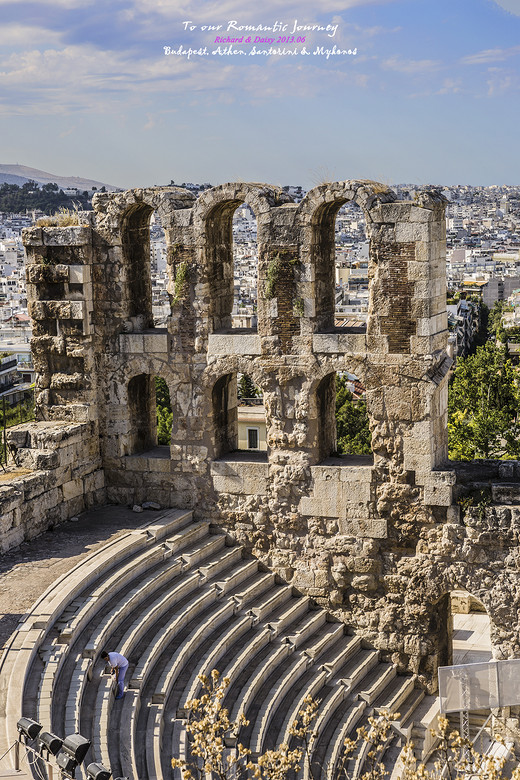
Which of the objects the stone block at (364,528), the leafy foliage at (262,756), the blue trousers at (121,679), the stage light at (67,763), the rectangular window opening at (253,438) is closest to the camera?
the stage light at (67,763)

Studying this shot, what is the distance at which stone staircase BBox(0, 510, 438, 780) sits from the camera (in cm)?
1392

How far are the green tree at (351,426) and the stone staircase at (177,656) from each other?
55.1ft

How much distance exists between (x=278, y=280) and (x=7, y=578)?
691cm

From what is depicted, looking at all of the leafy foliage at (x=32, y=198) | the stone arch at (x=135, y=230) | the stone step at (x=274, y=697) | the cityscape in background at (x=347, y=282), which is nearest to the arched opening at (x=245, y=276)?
the cityscape in background at (x=347, y=282)

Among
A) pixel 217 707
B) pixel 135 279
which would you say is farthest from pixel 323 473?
pixel 217 707

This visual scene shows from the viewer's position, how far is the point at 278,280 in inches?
747

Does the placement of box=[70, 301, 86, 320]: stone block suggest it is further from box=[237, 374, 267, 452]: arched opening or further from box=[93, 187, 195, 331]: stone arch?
box=[237, 374, 267, 452]: arched opening

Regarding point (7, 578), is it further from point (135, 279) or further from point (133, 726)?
point (135, 279)

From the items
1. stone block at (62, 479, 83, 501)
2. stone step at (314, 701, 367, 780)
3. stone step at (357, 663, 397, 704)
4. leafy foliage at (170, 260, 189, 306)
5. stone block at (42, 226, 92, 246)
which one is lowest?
stone step at (314, 701, 367, 780)

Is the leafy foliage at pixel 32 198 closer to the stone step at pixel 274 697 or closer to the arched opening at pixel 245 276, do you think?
the arched opening at pixel 245 276

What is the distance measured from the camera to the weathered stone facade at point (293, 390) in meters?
18.1

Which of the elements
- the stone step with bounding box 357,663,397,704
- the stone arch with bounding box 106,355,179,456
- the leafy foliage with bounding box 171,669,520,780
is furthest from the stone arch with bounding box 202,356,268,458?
the leafy foliage with bounding box 171,669,520,780

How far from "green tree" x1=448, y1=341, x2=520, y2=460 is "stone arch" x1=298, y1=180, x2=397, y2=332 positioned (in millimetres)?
11220

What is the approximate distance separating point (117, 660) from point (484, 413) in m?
18.0
